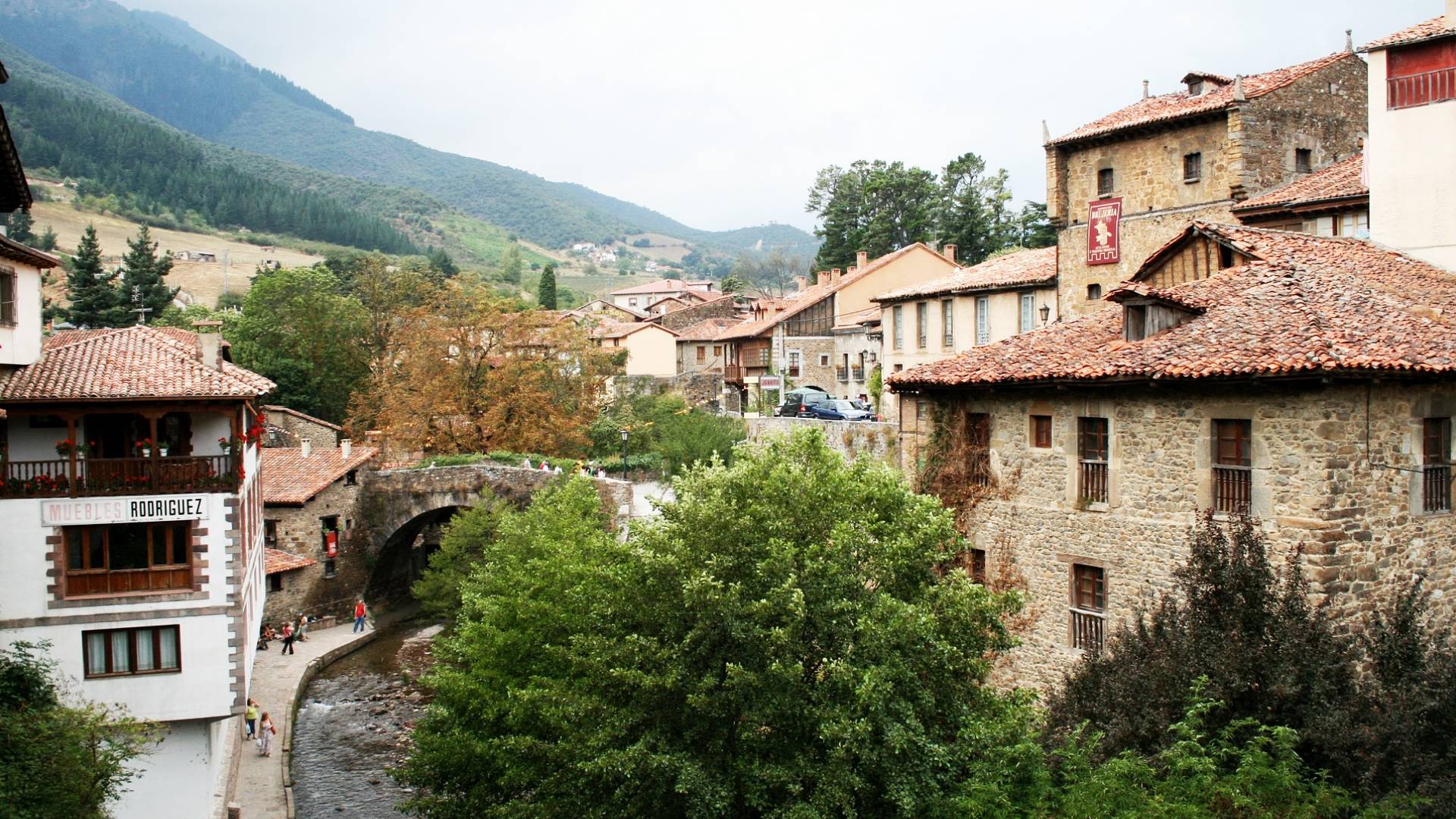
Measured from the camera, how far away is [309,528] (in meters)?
44.1

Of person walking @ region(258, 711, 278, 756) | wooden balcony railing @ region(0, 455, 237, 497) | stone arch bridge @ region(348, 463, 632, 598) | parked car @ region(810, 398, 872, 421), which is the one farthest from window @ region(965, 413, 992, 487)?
stone arch bridge @ region(348, 463, 632, 598)

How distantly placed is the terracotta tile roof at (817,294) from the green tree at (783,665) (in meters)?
45.8

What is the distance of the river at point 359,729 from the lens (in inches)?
1094

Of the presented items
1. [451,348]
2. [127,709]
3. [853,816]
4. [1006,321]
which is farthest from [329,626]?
[853,816]

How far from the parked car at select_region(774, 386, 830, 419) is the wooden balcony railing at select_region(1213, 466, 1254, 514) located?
98.5 feet

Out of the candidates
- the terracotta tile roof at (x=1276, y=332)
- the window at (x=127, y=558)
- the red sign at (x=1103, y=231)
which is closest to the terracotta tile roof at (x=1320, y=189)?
the red sign at (x=1103, y=231)

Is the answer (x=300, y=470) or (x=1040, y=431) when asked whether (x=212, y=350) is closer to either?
(x=1040, y=431)

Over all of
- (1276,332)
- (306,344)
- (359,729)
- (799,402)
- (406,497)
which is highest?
(306,344)

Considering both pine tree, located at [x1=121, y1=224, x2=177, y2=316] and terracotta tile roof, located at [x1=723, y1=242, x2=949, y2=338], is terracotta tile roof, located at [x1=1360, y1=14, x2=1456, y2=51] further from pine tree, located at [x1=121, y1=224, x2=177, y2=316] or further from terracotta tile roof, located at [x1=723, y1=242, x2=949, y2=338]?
pine tree, located at [x1=121, y1=224, x2=177, y2=316]

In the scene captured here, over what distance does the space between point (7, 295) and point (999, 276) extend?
90.7 feet

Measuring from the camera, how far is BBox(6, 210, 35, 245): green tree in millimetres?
88062

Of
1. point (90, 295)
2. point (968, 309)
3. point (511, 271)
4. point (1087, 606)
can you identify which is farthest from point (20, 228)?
point (1087, 606)

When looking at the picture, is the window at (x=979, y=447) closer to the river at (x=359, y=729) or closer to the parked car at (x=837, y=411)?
the river at (x=359, y=729)

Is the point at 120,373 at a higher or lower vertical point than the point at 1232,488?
higher
